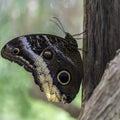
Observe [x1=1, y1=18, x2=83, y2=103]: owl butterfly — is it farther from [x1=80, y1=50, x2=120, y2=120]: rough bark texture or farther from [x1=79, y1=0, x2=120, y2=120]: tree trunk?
[x1=80, y1=50, x2=120, y2=120]: rough bark texture

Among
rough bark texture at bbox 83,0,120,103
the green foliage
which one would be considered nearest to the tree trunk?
rough bark texture at bbox 83,0,120,103

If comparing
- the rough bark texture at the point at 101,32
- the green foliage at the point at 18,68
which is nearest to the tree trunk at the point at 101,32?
the rough bark texture at the point at 101,32

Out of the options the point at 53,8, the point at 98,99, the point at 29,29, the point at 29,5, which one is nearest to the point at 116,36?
the point at 98,99

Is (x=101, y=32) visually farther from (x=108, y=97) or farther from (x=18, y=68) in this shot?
(x=18, y=68)

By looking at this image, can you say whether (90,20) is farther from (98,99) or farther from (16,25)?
(16,25)

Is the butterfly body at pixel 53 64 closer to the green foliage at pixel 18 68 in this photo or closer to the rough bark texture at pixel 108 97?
the rough bark texture at pixel 108 97
